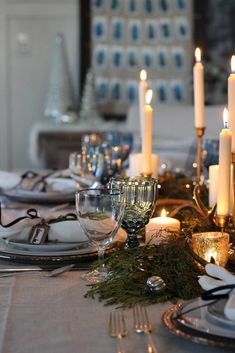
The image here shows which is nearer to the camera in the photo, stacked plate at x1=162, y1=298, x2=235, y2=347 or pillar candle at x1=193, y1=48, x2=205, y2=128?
stacked plate at x1=162, y1=298, x2=235, y2=347

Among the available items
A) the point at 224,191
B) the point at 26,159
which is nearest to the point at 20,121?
the point at 26,159

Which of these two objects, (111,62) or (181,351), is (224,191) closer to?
(181,351)

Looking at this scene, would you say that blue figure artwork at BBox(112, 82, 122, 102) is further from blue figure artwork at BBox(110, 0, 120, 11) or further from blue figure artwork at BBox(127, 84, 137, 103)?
blue figure artwork at BBox(110, 0, 120, 11)

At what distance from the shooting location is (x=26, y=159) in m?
5.47

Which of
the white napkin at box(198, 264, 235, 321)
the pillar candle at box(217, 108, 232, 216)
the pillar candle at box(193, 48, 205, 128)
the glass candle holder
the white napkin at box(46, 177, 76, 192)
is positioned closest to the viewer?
the white napkin at box(198, 264, 235, 321)

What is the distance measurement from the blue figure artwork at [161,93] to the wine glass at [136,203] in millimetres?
4009

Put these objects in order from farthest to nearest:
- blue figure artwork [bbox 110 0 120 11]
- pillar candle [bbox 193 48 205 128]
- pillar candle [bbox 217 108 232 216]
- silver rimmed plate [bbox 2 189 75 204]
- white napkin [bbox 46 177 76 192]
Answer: blue figure artwork [bbox 110 0 120 11]
white napkin [bbox 46 177 76 192]
silver rimmed plate [bbox 2 189 75 204]
pillar candle [bbox 193 48 205 128]
pillar candle [bbox 217 108 232 216]

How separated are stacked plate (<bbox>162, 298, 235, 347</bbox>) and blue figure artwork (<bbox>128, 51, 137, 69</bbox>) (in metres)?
4.43

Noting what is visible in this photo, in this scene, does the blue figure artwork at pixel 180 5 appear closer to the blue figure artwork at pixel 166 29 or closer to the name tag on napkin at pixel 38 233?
the blue figure artwork at pixel 166 29

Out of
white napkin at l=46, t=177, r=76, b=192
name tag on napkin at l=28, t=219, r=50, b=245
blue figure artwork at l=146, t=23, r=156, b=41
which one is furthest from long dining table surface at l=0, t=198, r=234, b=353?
blue figure artwork at l=146, t=23, r=156, b=41

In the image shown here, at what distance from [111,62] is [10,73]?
0.82 m

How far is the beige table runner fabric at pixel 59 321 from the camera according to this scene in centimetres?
88

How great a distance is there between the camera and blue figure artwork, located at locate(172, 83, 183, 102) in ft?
17.2

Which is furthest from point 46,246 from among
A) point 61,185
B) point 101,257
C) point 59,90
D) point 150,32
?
point 150,32
